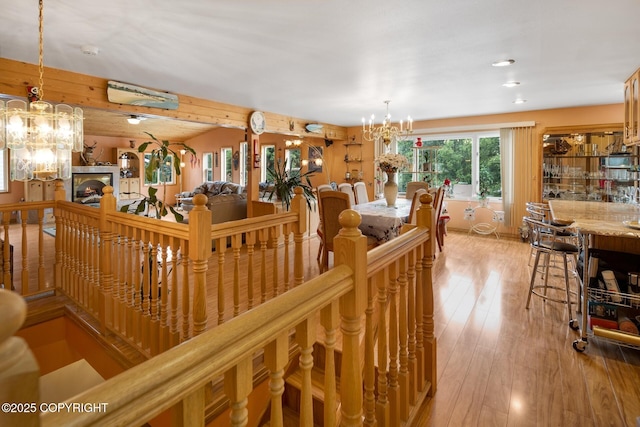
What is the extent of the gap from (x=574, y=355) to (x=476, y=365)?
73 cm

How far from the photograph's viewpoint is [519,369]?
2.10 meters

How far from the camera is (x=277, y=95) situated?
15.5ft

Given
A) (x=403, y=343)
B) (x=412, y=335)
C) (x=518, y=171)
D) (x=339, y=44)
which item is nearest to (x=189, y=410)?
(x=403, y=343)

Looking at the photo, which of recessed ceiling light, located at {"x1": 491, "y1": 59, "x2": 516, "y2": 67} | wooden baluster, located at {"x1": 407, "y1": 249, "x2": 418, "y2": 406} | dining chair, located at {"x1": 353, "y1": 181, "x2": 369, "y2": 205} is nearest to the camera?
wooden baluster, located at {"x1": 407, "y1": 249, "x2": 418, "y2": 406}

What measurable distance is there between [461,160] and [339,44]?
4832 mm

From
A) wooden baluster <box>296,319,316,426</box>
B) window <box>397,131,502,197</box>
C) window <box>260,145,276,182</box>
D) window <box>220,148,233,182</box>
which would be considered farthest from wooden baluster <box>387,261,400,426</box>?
window <box>220,148,233,182</box>

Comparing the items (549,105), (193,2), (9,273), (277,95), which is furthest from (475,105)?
(9,273)

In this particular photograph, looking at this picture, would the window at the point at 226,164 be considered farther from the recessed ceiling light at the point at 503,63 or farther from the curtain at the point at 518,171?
the recessed ceiling light at the point at 503,63

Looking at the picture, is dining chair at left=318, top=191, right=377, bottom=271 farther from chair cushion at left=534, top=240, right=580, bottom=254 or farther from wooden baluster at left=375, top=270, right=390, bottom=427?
wooden baluster at left=375, top=270, right=390, bottom=427

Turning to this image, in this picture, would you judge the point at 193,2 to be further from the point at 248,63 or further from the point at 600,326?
the point at 600,326

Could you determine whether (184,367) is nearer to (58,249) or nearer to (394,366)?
(394,366)

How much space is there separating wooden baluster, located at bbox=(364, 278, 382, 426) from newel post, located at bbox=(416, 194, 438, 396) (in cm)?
52

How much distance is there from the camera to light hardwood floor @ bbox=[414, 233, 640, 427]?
67.9 inches

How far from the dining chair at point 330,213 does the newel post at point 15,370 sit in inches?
122
